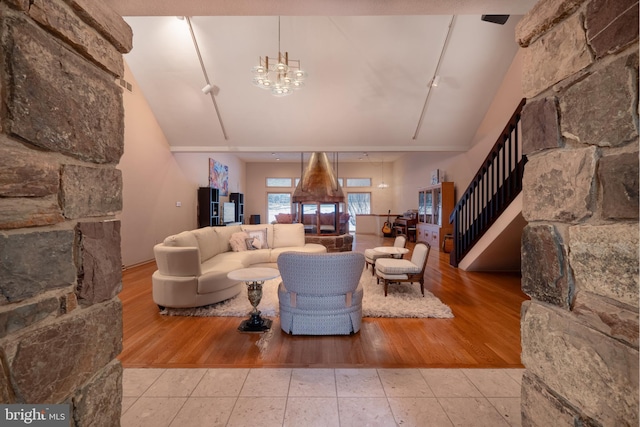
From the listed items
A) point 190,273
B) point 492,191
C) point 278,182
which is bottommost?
point 190,273

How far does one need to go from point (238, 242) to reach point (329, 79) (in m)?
3.42

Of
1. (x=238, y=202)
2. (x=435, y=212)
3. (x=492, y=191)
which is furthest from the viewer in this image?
(x=238, y=202)

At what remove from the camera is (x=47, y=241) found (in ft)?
2.11

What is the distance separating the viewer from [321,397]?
167 cm

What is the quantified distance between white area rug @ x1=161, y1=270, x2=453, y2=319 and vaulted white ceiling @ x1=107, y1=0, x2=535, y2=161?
3635mm

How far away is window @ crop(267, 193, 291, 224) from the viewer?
39.8 ft

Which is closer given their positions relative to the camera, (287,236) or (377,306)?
(377,306)

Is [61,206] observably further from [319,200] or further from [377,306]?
[319,200]

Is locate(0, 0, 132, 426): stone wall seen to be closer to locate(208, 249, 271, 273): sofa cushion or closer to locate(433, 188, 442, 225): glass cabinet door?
locate(208, 249, 271, 273): sofa cushion

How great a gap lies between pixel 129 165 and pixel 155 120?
133 centimetres

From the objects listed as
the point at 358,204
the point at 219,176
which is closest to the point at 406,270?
the point at 219,176

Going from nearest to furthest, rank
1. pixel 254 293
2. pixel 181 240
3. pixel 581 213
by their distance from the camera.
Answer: pixel 581 213 → pixel 254 293 → pixel 181 240

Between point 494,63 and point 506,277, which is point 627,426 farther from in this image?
point 494,63

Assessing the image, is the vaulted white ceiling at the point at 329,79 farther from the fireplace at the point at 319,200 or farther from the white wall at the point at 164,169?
the fireplace at the point at 319,200
